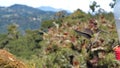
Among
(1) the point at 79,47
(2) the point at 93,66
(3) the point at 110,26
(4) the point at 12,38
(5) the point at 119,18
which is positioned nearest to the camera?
(5) the point at 119,18

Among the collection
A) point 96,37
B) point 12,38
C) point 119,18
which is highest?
point 119,18

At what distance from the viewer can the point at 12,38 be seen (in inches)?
2272

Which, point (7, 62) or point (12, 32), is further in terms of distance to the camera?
point (12, 32)

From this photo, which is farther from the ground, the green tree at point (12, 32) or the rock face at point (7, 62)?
the rock face at point (7, 62)

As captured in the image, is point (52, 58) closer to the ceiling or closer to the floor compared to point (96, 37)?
closer to the floor

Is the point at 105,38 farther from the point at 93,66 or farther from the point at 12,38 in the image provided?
the point at 12,38

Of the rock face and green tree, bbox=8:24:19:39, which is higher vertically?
the rock face

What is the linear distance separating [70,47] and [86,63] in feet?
4.06

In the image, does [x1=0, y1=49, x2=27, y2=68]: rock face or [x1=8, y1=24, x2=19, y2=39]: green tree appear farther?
[x1=8, y1=24, x2=19, y2=39]: green tree

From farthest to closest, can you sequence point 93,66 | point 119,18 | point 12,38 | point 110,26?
1. point 12,38
2. point 110,26
3. point 93,66
4. point 119,18

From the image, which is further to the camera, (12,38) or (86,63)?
(12,38)

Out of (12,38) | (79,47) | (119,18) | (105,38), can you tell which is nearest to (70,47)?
(79,47)

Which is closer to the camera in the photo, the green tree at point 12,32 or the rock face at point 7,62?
the rock face at point 7,62

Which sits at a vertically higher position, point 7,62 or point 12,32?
point 7,62
